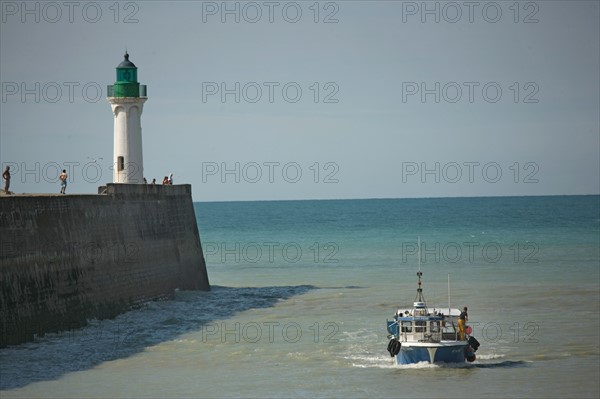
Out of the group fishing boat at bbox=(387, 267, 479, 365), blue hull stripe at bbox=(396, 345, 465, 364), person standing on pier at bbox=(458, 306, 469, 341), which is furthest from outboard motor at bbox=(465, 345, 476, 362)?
person standing on pier at bbox=(458, 306, 469, 341)

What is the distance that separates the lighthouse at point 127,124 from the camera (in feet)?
140

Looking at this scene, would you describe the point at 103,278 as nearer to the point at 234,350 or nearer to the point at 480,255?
the point at 234,350

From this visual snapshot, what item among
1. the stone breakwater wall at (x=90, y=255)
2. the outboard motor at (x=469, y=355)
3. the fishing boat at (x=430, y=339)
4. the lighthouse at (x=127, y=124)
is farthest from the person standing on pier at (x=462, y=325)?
the lighthouse at (x=127, y=124)

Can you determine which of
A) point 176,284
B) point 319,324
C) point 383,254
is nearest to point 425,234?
point 383,254

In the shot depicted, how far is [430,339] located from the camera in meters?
25.4

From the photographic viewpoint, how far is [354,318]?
34469 mm

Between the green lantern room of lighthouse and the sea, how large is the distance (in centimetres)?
752

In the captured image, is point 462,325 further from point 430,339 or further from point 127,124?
point 127,124

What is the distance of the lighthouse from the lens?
42.7 meters

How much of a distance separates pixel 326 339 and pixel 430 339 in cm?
518

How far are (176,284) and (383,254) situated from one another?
26927mm

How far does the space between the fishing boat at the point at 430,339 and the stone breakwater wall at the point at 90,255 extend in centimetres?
851

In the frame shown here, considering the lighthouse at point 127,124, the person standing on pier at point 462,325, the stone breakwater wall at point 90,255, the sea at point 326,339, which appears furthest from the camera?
the lighthouse at point 127,124

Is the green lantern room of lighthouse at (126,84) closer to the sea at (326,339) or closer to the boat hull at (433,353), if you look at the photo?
the sea at (326,339)
